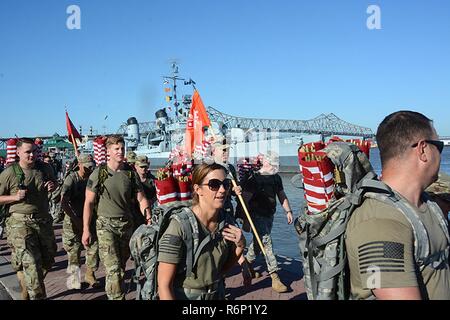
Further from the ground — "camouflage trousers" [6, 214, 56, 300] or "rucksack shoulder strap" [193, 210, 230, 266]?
"rucksack shoulder strap" [193, 210, 230, 266]

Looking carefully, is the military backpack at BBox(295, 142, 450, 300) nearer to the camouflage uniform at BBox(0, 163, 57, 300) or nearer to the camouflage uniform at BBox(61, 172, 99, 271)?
the camouflage uniform at BBox(0, 163, 57, 300)

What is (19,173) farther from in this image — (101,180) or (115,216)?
(115,216)

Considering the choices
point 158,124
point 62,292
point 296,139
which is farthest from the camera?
point 158,124

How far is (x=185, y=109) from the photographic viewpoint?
4869 centimetres

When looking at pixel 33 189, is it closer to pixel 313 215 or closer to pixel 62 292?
pixel 62 292

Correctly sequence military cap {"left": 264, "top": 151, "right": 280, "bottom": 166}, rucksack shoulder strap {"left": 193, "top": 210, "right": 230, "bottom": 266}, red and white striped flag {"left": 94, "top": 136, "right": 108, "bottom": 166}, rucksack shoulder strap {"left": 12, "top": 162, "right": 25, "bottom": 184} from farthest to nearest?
red and white striped flag {"left": 94, "top": 136, "right": 108, "bottom": 166} < military cap {"left": 264, "top": 151, "right": 280, "bottom": 166} < rucksack shoulder strap {"left": 12, "top": 162, "right": 25, "bottom": 184} < rucksack shoulder strap {"left": 193, "top": 210, "right": 230, "bottom": 266}

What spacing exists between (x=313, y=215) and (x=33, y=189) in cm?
427

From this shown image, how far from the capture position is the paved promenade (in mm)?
5836

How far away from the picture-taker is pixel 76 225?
6879mm

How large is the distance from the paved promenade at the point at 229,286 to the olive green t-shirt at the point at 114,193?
1355 mm

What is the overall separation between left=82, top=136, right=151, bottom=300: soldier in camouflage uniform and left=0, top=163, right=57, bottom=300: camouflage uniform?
22.5 inches

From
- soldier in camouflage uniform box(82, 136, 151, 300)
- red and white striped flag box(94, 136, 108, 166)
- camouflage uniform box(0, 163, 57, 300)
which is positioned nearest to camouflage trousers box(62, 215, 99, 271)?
red and white striped flag box(94, 136, 108, 166)

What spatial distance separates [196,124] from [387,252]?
17.8ft
